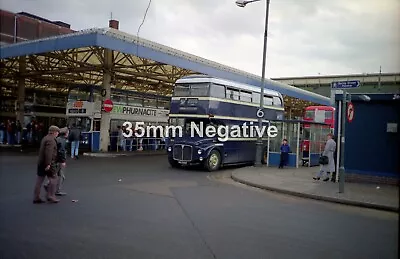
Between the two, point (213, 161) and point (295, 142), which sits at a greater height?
point (295, 142)

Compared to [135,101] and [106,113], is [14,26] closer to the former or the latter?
[106,113]

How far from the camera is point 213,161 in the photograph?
55.5 ft

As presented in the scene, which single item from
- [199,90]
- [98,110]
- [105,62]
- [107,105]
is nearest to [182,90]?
[199,90]

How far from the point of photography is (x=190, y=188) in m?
11.5

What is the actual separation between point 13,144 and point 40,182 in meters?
20.9

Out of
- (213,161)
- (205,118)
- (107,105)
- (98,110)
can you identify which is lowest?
(213,161)

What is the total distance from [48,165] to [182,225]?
342 cm

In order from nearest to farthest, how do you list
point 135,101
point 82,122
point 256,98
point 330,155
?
point 330,155 → point 256,98 → point 82,122 → point 135,101

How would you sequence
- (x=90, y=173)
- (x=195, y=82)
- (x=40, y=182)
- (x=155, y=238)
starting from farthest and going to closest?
(x=195, y=82), (x=90, y=173), (x=40, y=182), (x=155, y=238)

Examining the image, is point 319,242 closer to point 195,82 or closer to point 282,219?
point 282,219

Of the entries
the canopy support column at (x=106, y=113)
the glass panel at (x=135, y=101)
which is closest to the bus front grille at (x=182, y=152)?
the canopy support column at (x=106, y=113)

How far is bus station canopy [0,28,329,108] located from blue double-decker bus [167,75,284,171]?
420 centimetres

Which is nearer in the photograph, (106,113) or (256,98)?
(256,98)

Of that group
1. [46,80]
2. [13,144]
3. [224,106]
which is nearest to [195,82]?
[224,106]
